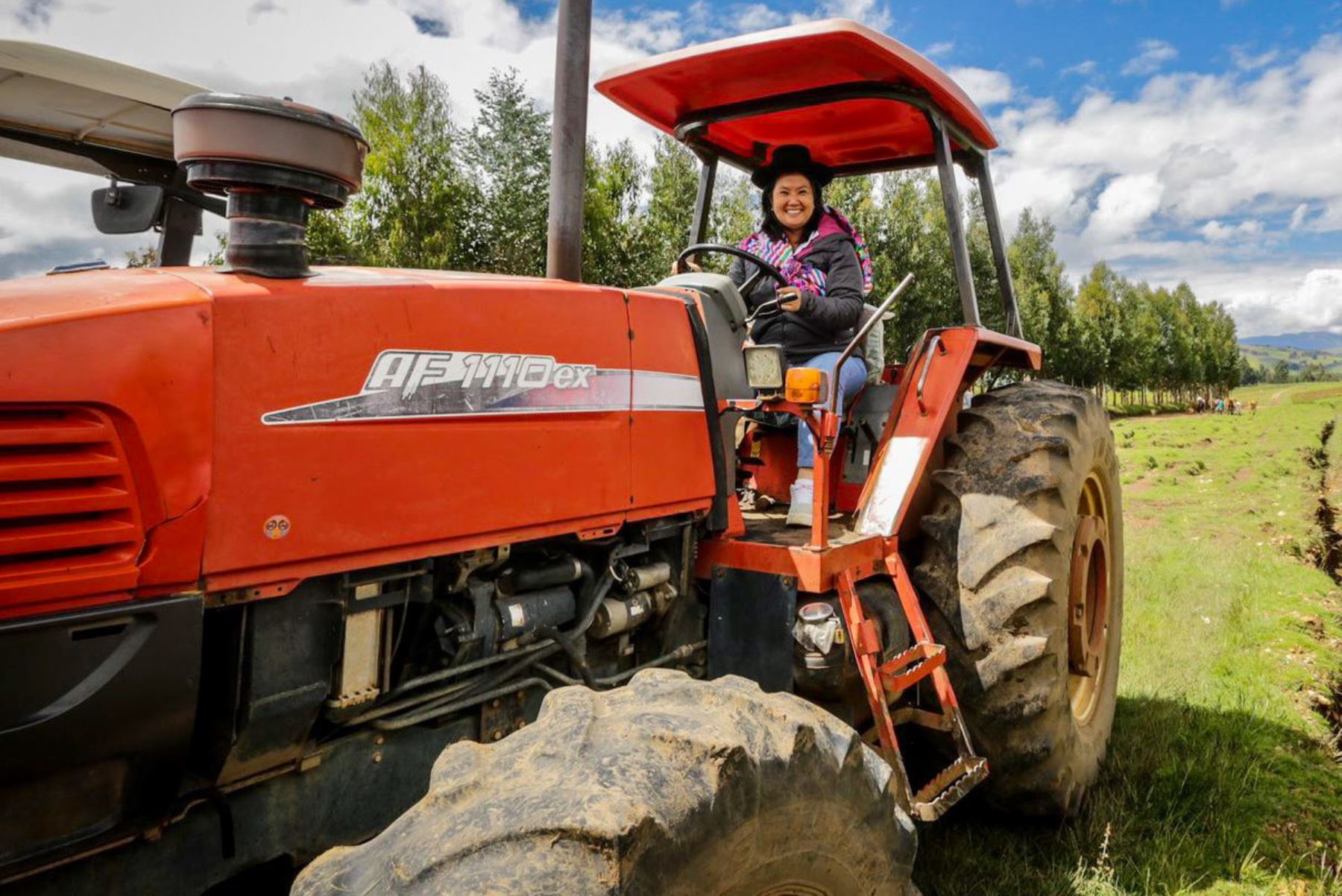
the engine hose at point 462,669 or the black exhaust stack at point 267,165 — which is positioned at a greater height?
the black exhaust stack at point 267,165

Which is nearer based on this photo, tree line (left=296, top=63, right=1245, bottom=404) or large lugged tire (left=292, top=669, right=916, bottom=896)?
large lugged tire (left=292, top=669, right=916, bottom=896)

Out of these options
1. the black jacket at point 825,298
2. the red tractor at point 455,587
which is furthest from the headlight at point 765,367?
the black jacket at point 825,298

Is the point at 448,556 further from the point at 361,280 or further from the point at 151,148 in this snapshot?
the point at 151,148

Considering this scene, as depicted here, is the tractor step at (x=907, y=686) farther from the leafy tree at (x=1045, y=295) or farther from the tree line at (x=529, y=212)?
the leafy tree at (x=1045, y=295)

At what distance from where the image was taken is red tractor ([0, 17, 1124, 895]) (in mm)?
1430

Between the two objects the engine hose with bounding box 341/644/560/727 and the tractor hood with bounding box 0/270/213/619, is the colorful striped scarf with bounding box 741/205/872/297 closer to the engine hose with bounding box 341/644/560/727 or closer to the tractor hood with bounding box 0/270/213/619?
the engine hose with bounding box 341/644/560/727

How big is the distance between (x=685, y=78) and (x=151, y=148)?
1969mm

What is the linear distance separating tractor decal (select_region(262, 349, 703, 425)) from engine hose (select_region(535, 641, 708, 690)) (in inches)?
24.7

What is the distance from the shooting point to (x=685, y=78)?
334 cm

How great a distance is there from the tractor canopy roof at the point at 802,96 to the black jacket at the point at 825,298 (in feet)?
1.76

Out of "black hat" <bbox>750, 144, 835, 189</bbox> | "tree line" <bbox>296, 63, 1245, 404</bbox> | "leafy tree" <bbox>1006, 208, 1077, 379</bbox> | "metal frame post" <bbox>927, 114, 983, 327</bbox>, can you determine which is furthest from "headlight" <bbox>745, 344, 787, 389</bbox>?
"leafy tree" <bbox>1006, 208, 1077, 379</bbox>

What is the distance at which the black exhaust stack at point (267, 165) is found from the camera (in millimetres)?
1589

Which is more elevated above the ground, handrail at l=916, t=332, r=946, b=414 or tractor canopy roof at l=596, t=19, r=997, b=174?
tractor canopy roof at l=596, t=19, r=997, b=174

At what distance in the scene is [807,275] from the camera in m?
3.46
